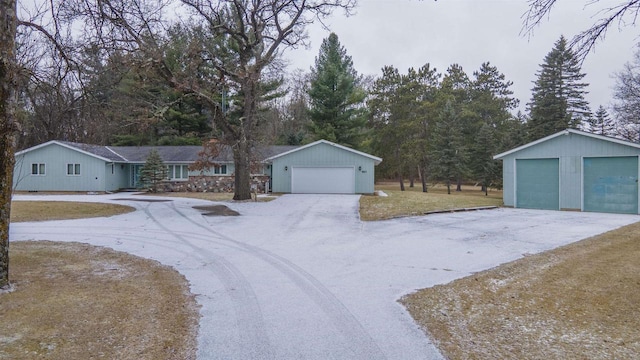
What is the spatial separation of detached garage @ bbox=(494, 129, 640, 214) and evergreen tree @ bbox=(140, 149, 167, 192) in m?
20.4

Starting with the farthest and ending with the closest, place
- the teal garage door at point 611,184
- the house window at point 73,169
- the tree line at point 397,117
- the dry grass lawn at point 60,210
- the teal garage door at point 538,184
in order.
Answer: the tree line at point 397,117 → the house window at point 73,169 → the teal garage door at point 538,184 → the teal garage door at point 611,184 → the dry grass lawn at point 60,210

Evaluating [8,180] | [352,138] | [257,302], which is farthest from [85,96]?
[352,138]

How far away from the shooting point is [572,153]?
659 inches

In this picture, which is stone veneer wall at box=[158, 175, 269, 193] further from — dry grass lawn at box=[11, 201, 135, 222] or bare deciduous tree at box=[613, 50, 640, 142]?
bare deciduous tree at box=[613, 50, 640, 142]

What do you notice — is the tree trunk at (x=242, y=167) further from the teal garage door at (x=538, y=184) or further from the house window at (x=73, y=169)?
the house window at (x=73, y=169)

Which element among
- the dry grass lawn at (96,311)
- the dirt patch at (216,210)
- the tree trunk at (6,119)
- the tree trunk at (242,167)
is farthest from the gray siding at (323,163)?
the tree trunk at (6,119)

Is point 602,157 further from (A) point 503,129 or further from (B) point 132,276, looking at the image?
(A) point 503,129

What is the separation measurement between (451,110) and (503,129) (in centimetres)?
1073

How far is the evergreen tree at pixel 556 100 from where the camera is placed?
108 ft

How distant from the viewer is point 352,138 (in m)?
34.4

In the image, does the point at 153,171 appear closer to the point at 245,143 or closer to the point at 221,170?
the point at 221,170

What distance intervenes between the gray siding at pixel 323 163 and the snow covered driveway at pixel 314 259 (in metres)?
9.14

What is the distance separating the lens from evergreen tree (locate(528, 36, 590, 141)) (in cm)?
3303

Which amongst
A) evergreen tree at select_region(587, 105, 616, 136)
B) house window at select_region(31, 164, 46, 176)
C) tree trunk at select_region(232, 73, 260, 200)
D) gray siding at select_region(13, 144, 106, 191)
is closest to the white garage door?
tree trunk at select_region(232, 73, 260, 200)
